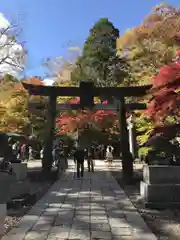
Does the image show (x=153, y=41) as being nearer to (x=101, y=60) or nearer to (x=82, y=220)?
(x=101, y=60)

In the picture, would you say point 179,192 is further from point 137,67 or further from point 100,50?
point 100,50

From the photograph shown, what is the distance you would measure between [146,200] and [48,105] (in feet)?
23.6

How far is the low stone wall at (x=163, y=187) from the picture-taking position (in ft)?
21.4

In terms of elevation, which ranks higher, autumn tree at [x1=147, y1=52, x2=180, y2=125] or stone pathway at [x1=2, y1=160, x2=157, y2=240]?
autumn tree at [x1=147, y1=52, x2=180, y2=125]

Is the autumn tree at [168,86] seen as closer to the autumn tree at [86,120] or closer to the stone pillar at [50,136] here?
the stone pillar at [50,136]

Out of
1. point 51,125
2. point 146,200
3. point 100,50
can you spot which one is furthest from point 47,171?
point 100,50

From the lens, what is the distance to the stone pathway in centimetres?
447

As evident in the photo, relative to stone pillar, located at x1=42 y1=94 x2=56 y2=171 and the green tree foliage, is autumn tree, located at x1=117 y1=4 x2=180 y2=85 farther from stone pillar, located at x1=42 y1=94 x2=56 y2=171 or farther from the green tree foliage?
stone pillar, located at x1=42 y1=94 x2=56 y2=171

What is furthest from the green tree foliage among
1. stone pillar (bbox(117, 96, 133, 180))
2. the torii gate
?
stone pillar (bbox(117, 96, 133, 180))

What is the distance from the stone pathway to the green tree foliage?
20736 mm

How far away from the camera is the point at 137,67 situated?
21.3m

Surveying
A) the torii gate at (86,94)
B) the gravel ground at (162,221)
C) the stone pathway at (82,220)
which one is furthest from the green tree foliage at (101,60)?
the gravel ground at (162,221)

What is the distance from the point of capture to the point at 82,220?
17.6ft

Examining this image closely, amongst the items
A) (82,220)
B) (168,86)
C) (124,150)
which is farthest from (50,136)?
(82,220)
